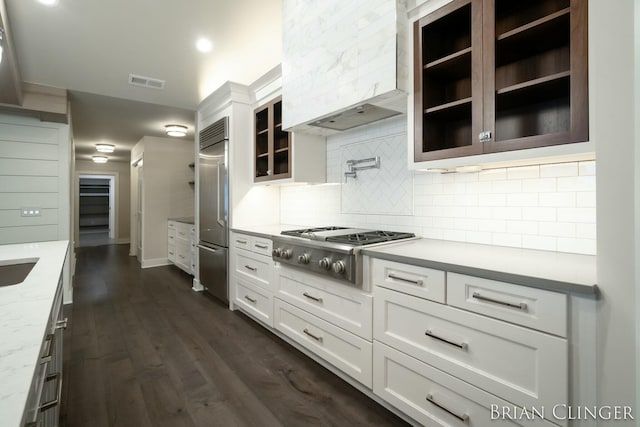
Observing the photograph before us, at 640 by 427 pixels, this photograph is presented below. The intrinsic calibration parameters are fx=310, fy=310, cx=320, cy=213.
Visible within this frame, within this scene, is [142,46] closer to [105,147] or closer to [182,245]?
[182,245]

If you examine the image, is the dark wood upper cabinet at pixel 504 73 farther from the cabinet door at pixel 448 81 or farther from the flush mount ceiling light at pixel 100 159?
the flush mount ceiling light at pixel 100 159

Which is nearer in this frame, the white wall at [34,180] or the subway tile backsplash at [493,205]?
the subway tile backsplash at [493,205]

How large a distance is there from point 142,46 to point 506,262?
3152 mm

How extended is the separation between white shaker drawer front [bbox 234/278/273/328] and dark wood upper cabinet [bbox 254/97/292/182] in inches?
42.2

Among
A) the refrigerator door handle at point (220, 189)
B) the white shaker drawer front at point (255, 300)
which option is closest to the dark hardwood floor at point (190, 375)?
the white shaker drawer front at point (255, 300)

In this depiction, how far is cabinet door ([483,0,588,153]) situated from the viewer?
3.94 feet

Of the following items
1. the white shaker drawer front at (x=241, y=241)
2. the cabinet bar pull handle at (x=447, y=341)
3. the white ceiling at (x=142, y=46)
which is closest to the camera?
the cabinet bar pull handle at (x=447, y=341)

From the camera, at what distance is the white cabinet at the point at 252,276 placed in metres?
2.65

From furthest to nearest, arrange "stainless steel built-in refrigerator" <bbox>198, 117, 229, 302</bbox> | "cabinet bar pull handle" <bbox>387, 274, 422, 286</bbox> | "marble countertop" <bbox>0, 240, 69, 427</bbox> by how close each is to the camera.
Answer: "stainless steel built-in refrigerator" <bbox>198, 117, 229, 302</bbox>
"cabinet bar pull handle" <bbox>387, 274, 422, 286</bbox>
"marble countertop" <bbox>0, 240, 69, 427</bbox>

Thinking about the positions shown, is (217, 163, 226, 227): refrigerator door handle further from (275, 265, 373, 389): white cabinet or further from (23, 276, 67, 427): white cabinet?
(23, 276, 67, 427): white cabinet

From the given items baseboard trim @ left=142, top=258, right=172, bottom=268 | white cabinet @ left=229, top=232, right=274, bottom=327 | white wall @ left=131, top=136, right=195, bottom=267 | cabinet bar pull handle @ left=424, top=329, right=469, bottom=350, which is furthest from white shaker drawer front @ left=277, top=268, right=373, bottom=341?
white wall @ left=131, top=136, right=195, bottom=267

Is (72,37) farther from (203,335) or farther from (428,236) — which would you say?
(428,236)

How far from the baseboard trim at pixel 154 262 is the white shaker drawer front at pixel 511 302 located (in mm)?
5756

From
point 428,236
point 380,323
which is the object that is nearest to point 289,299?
point 380,323
